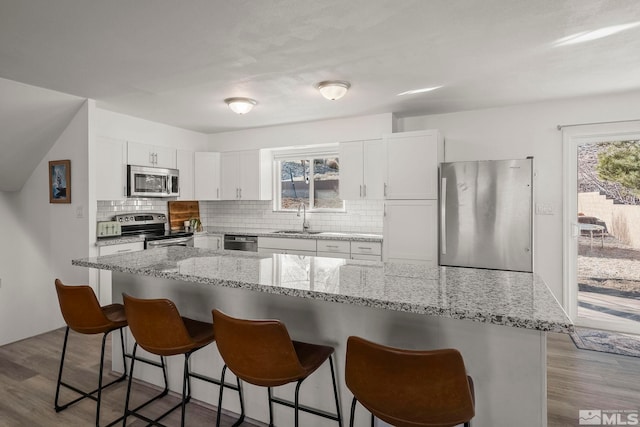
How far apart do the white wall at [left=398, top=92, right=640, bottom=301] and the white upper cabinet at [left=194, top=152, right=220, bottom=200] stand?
11.8 feet

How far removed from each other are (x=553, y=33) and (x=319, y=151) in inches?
130

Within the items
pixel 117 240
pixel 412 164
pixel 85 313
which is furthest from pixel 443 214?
pixel 117 240

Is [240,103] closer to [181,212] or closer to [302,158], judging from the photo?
[302,158]

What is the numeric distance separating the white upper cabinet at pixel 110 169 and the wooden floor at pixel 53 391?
64.5 inches

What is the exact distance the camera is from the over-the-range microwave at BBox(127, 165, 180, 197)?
439cm

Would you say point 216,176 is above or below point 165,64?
below

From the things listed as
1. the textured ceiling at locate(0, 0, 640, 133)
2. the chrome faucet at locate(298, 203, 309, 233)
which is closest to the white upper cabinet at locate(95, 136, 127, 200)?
the textured ceiling at locate(0, 0, 640, 133)

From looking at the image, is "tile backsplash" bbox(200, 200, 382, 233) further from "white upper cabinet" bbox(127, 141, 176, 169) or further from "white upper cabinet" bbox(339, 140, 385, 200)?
"white upper cabinet" bbox(127, 141, 176, 169)

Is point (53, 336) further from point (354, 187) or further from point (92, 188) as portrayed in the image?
point (354, 187)

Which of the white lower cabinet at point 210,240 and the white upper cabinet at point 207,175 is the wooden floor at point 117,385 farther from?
the white upper cabinet at point 207,175

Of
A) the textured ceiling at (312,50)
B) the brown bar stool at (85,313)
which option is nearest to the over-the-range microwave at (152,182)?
the textured ceiling at (312,50)

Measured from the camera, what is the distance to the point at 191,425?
217cm

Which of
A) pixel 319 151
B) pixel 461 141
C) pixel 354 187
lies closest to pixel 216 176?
pixel 319 151

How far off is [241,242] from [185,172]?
1344 millimetres
